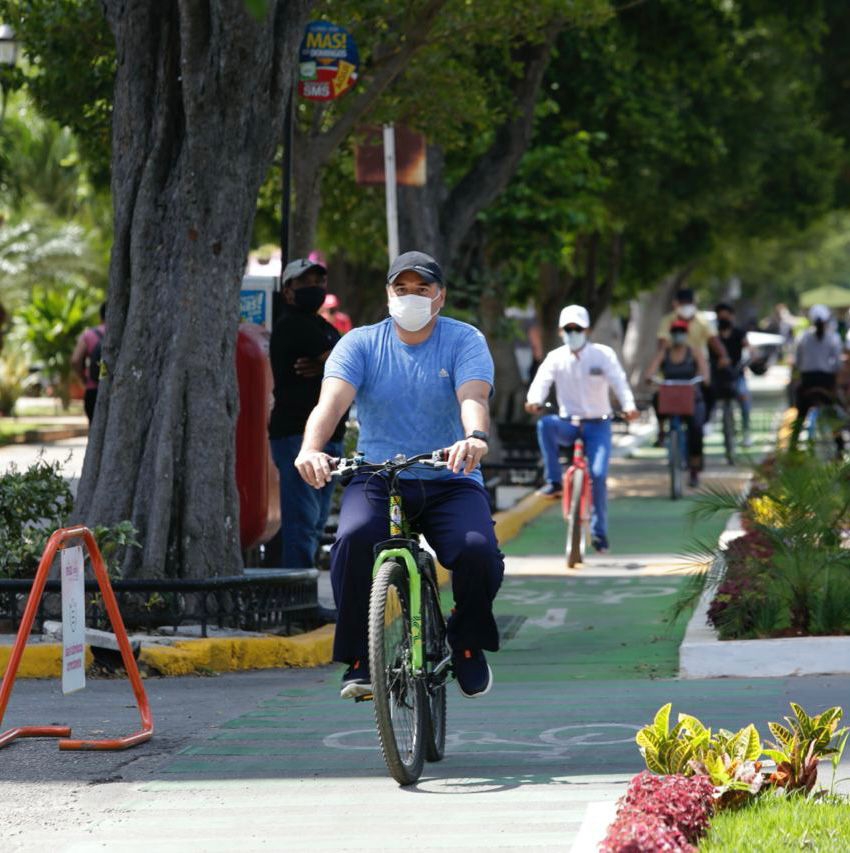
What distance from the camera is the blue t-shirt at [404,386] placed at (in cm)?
709

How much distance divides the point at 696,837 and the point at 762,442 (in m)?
24.2

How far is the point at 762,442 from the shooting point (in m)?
29.0

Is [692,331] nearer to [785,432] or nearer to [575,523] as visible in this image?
[785,432]

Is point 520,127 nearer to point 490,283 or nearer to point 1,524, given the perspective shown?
point 490,283

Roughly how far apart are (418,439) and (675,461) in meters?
13.5

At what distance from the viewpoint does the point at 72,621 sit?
288 inches

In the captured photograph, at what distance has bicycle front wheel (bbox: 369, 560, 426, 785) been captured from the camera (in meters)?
6.45

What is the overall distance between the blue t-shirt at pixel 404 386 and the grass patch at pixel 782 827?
202cm

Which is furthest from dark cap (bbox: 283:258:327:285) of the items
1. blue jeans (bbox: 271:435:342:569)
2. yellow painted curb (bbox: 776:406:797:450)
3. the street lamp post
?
yellow painted curb (bbox: 776:406:797:450)

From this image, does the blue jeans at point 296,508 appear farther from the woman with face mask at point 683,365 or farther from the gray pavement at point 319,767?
the woman with face mask at point 683,365

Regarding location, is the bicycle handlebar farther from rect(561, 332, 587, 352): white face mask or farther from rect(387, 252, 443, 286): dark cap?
rect(561, 332, 587, 352): white face mask

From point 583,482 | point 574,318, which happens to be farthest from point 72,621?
point 574,318

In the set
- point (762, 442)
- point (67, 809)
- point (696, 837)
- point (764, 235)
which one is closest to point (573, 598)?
point (67, 809)

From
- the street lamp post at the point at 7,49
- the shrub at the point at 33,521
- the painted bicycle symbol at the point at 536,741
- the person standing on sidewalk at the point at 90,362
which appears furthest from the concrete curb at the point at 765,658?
the street lamp post at the point at 7,49
